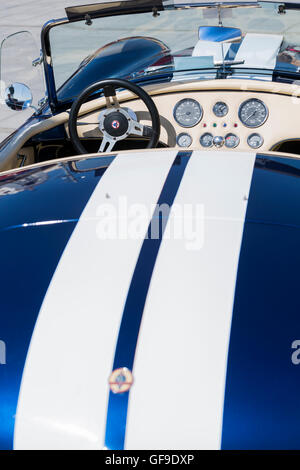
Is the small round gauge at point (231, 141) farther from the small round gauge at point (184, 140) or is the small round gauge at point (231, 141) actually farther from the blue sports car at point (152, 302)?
the blue sports car at point (152, 302)

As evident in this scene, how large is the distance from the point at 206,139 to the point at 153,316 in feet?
6.56

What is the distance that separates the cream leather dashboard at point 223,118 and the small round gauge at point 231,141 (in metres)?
0.01

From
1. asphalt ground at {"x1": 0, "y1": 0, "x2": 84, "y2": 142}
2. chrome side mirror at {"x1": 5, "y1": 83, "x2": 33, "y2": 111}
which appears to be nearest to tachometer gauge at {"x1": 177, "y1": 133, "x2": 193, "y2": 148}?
chrome side mirror at {"x1": 5, "y1": 83, "x2": 33, "y2": 111}

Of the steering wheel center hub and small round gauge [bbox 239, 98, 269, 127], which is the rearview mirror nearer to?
small round gauge [bbox 239, 98, 269, 127]

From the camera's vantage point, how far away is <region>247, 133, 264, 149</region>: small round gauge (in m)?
3.06

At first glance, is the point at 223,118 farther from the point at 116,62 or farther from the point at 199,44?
the point at 116,62

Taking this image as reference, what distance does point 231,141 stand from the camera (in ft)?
10.2

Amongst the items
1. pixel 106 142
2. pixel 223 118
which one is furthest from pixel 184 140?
pixel 106 142

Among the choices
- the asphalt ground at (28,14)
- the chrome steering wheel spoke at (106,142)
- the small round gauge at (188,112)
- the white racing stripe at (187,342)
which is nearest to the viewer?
the white racing stripe at (187,342)

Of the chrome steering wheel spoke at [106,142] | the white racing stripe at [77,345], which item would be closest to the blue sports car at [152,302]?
the white racing stripe at [77,345]

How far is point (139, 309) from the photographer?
1329 millimetres

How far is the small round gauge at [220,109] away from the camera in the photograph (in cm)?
305

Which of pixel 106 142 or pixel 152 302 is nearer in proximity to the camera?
pixel 152 302
